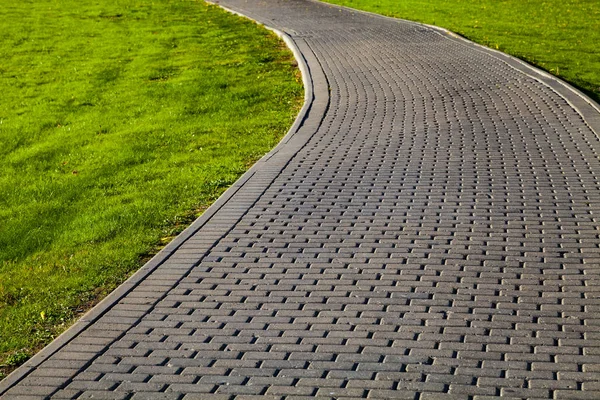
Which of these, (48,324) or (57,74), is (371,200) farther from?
(57,74)

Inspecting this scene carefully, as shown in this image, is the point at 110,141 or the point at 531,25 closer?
the point at 110,141

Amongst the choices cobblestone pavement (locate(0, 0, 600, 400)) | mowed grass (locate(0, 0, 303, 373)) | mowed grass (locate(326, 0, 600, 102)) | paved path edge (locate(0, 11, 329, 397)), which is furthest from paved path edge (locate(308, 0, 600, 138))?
mowed grass (locate(0, 0, 303, 373))

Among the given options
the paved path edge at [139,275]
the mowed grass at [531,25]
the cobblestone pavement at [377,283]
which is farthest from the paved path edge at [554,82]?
the paved path edge at [139,275]

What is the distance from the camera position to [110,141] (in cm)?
1323

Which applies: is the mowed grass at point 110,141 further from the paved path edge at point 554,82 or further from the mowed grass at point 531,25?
the mowed grass at point 531,25

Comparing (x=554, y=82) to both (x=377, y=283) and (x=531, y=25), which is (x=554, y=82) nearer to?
(x=377, y=283)

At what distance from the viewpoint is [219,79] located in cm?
1733

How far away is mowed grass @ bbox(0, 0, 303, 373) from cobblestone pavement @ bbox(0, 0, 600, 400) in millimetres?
511

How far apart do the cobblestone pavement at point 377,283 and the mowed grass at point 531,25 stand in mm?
5337

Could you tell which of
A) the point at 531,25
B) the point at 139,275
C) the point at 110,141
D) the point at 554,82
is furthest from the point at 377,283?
the point at 531,25

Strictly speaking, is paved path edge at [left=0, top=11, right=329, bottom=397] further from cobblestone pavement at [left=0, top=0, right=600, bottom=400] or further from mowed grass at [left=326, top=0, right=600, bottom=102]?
mowed grass at [left=326, top=0, right=600, bottom=102]

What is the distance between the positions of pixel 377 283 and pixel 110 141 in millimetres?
7175

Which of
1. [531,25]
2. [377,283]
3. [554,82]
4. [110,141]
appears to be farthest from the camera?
[531,25]

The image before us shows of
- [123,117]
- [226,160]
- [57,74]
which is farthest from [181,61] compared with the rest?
[226,160]
